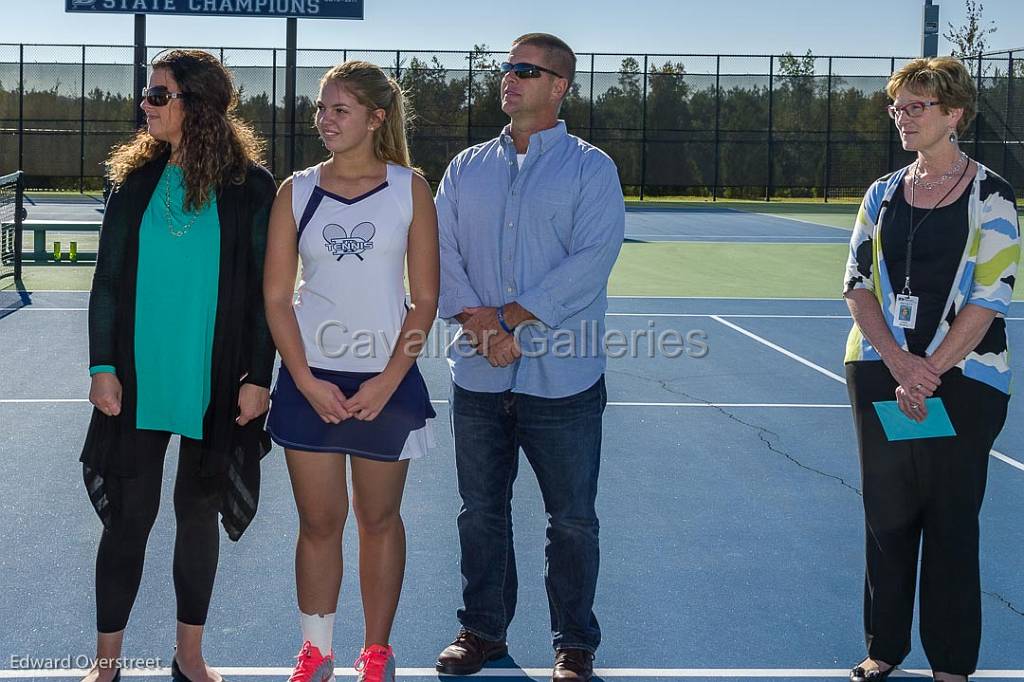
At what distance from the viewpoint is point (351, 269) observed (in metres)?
3.52

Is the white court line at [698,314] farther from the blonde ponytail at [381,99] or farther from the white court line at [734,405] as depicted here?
the blonde ponytail at [381,99]

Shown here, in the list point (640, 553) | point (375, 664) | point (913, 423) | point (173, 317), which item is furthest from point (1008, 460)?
point (173, 317)

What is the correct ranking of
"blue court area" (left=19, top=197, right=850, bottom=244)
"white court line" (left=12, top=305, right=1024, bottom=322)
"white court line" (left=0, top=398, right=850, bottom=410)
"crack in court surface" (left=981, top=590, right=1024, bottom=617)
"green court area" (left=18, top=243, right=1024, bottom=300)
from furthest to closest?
"blue court area" (left=19, top=197, right=850, bottom=244)
"green court area" (left=18, top=243, right=1024, bottom=300)
"white court line" (left=12, top=305, right=1024, bottom=322)
"white court line" (left=0, top=398, right=850, bottom=410)
"crack in court surface" (left=981, top=590, right=1024, bottom=617)

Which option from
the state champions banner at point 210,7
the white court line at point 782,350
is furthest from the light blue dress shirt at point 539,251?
the state champions banner at point 210,7

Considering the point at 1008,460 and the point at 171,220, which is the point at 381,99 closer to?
the point at 171,220

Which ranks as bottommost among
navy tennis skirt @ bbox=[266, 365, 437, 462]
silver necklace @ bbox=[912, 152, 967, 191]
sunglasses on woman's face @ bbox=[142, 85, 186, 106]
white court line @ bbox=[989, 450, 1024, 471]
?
white court line @ bbox=[989, 450, 1024, 471]

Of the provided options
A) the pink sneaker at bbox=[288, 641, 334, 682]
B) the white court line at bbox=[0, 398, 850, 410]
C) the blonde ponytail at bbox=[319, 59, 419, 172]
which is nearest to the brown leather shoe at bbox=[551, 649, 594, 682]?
the pink sneaker at bbox=[288, 641, 334, 682]

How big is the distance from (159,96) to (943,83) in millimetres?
2152

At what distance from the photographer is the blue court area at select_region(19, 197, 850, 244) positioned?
22.6 meters

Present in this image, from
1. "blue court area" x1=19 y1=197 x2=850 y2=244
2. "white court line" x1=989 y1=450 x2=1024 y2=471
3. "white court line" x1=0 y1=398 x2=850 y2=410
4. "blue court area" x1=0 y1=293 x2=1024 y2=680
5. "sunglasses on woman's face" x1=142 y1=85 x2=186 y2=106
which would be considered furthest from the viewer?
"blue court area" x1=19 y1=197 x2=850 y2=244

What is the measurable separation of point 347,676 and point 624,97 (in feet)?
98.5

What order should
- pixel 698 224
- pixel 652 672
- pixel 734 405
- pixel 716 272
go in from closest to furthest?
pixel 652 672, pixel 734 405, pixel 716 272, pixel 698 224

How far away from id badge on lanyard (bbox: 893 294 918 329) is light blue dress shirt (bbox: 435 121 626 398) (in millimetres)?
833

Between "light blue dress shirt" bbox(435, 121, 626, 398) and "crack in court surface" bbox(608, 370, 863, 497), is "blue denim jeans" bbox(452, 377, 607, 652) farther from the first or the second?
"crack in court surface" bbox(608, 370, 863, 497)
